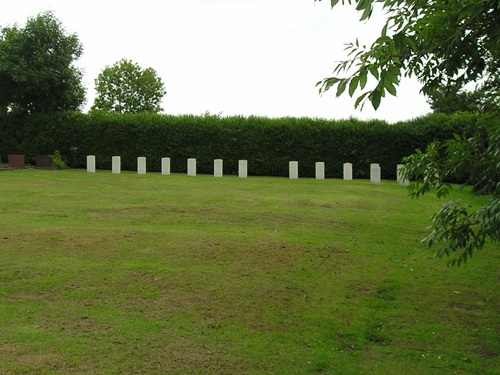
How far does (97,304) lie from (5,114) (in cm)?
2502

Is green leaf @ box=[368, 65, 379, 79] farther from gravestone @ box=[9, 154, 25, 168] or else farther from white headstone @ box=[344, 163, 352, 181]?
gravestone @ box=[9, 154, 25, 168]

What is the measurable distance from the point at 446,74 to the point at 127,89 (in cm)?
5499

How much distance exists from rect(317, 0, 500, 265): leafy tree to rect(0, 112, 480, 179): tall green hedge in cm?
2097

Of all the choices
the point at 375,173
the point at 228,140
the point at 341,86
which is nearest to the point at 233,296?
the point at 341,86

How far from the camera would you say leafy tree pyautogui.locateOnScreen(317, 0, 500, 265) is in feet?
9.48

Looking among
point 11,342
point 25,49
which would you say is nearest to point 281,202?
point 11,342

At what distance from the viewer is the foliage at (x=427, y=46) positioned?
9.34ft

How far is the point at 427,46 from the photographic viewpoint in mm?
4297

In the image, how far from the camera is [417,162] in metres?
5.63

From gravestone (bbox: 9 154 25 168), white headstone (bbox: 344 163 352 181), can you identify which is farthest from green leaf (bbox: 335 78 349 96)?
gravestone (bbox: 9 154 25 168)

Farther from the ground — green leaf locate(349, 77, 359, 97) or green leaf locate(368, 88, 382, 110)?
green leaf locate(349, 77, 359, 97)

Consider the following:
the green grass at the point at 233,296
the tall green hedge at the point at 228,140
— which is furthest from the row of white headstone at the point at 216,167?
the green grass at the point at 233,296

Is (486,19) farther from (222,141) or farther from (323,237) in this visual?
(222,141)

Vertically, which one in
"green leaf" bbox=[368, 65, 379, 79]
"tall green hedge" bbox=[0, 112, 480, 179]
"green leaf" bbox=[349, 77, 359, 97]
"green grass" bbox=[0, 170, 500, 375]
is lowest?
"green grass" bbox=[0, 170, 500, 375]
